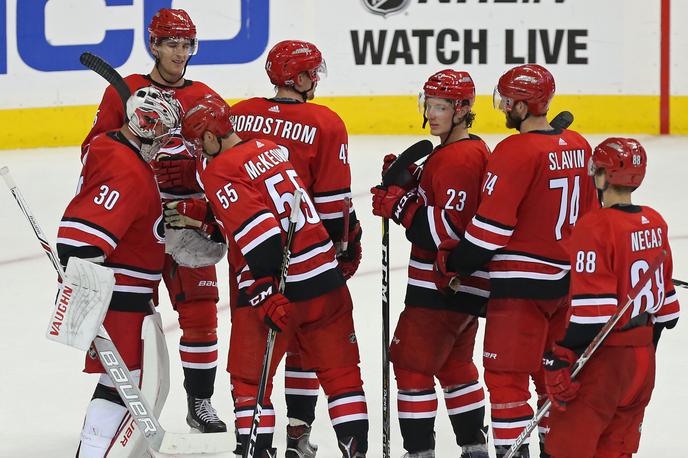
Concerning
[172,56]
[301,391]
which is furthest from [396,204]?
[172,56]

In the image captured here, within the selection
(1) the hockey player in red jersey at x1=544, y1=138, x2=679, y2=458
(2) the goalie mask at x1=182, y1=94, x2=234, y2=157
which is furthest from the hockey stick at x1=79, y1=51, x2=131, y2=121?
(1) the hockey player in red jersey at x1=544, y1=138, x2=679, y2=458

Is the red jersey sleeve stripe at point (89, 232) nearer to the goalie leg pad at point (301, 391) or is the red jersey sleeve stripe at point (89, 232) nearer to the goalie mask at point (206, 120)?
the goalie mask at point (206, 120)

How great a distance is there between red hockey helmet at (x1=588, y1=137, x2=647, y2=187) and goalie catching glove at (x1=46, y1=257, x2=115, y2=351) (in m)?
1.31

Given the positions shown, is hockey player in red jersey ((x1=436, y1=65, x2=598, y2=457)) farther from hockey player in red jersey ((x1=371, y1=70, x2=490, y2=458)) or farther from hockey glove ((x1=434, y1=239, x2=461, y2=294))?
hockey player in red jersey ((x1=371, y1=70, x2=490, y2=458))

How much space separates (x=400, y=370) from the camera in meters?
3.65

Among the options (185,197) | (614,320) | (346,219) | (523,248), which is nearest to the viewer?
(614,320)

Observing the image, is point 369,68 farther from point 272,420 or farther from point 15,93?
point 272,420

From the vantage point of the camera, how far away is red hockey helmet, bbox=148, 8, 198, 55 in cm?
418

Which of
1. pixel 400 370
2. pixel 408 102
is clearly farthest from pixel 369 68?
pixel 400 370

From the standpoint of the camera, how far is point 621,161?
3031mm

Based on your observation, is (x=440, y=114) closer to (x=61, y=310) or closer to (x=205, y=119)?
(x=205, y=119)

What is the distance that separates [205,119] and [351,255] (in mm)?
831

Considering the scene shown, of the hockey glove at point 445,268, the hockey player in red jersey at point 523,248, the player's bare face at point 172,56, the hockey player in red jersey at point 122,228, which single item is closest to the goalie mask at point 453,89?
the hockey player in red jersey at point 523,248

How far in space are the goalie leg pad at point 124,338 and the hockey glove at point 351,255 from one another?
2.55 feet
